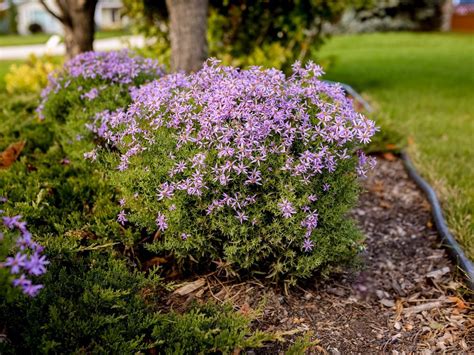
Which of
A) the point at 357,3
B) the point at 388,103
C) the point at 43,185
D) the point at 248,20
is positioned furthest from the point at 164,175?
the point at 357,3

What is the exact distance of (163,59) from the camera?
7809mm

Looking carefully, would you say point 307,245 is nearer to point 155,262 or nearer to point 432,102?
point 155,262

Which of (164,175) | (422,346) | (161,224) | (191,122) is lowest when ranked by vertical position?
(422,346)

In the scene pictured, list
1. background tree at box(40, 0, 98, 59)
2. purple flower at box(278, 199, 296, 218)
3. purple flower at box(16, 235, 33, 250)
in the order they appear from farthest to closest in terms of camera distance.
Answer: background tree at box(40, 0, 98, 59), purple flower at box(278, 199, 296, 218), purple flower at box(16, 235, 33, 250)

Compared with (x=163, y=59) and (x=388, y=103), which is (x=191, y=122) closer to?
(x=163, y=59)

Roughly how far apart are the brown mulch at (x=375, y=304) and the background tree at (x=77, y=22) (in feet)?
13.3

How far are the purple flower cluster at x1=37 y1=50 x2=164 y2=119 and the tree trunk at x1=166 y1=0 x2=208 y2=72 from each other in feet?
1.21

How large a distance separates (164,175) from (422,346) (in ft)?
5.35

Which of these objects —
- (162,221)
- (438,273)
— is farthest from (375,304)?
(162,221)

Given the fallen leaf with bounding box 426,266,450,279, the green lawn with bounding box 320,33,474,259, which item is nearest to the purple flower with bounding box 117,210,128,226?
the fallen leaf with bounding box 426,266,450,279

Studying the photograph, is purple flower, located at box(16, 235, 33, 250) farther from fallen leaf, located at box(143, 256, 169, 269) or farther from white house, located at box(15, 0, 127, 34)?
white house, located at box(15, 0, 127, 34)

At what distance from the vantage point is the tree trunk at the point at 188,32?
→ 16.9 ft

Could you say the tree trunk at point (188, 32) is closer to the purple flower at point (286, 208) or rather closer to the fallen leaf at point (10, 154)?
the fallen leaf at point (10, 154)

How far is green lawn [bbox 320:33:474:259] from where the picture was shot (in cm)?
477
